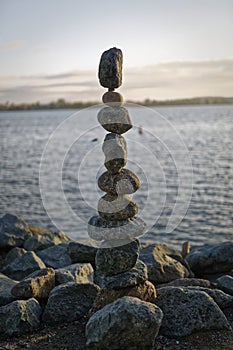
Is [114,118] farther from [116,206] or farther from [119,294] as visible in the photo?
[119,294]

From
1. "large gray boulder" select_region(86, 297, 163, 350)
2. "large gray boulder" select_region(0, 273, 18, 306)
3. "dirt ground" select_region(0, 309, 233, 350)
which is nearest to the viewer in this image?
"large gray boulder" select_region(86, 297, 163, 350)

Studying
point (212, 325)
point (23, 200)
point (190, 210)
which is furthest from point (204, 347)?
point (23, 200)

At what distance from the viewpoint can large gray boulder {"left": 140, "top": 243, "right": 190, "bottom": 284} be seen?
393 inches

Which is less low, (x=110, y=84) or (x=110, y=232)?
(x=110, y=84)

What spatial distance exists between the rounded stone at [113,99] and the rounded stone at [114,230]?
184 cm

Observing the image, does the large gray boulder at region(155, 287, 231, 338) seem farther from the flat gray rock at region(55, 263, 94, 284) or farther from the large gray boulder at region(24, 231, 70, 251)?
the large gray boulder at region(24, 231, 70, 251)

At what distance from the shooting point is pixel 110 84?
25.2ft

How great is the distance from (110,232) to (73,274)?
2.31m

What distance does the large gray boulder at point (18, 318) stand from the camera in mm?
7735

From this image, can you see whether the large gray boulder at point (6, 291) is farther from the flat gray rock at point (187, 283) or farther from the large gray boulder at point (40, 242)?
the large gray boulder at point (40, 242)

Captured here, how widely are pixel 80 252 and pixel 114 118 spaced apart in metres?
4.32

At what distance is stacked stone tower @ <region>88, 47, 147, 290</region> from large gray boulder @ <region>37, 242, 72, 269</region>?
3.75m

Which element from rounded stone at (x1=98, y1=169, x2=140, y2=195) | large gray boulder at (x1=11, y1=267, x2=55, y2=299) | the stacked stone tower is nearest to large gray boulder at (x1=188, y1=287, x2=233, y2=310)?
the stacked stone tower

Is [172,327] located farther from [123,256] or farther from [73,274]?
[73,274]
